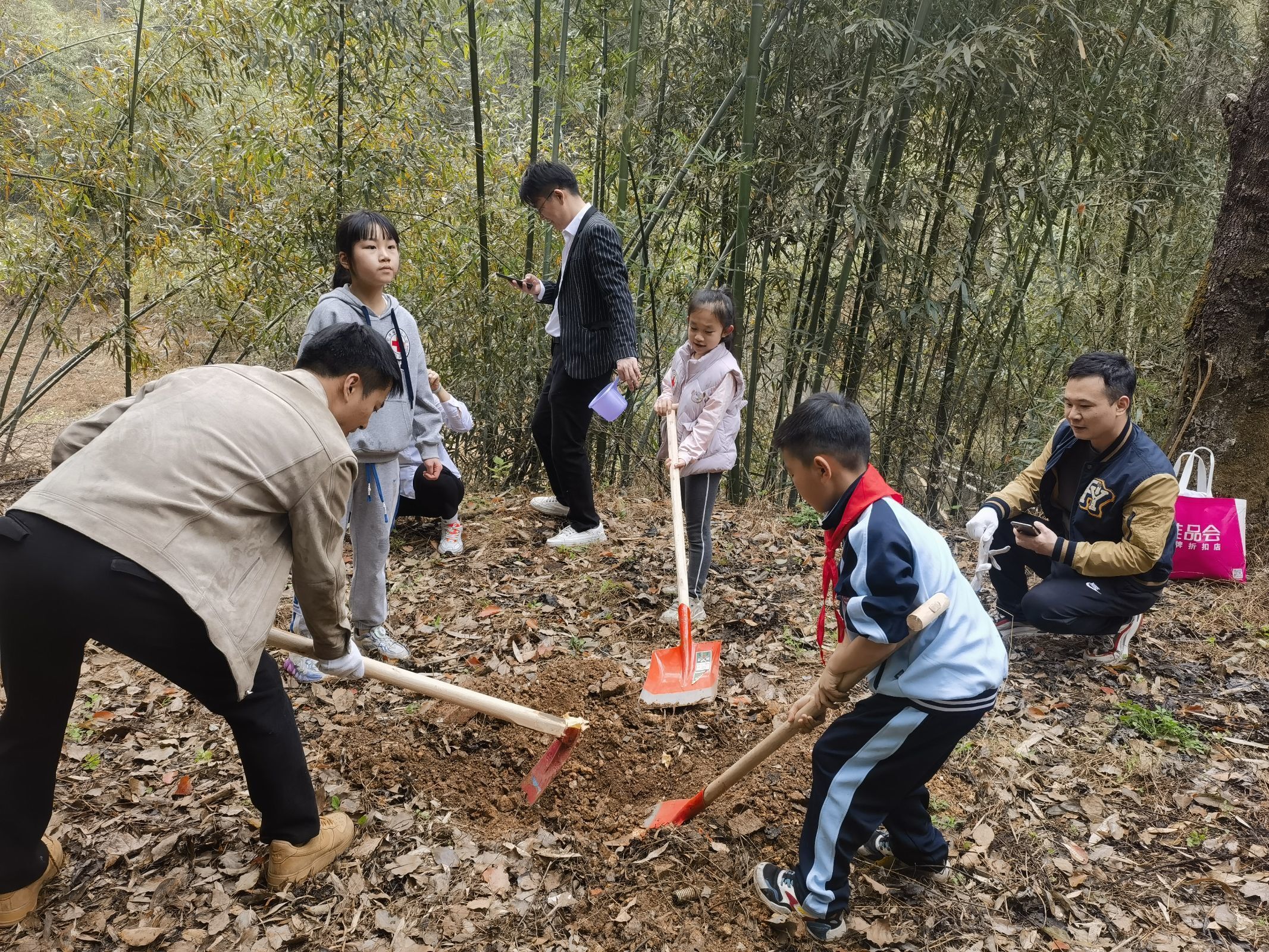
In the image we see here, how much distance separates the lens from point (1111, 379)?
312 centimetres

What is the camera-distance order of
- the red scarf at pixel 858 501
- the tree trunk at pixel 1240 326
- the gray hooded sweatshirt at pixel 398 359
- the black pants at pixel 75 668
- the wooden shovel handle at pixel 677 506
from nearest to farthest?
the black pants at pixel 75 668 < the red scarf at pixel 858 501 < the gray hooded sweatshirt at pixel 398 359 < the wooden shovel handle at pixel 677 506 < the tree trunk at pixel 1240 326

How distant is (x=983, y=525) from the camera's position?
124 inches

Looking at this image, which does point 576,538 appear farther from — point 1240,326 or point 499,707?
point 1240,326

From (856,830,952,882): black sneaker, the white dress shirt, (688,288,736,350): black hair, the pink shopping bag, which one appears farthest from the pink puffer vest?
the pink shopping bag

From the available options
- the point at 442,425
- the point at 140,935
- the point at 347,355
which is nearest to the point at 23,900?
the point at 140,935

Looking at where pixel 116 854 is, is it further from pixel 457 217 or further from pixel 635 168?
pixel 635 168

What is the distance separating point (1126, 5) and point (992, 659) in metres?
4.62

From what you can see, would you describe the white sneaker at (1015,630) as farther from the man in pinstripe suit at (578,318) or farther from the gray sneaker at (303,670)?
the gray sneaker at (303,670)

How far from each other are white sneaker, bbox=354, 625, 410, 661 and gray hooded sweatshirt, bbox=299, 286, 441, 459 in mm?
782

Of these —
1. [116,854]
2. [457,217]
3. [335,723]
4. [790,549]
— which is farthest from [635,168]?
[116,854]

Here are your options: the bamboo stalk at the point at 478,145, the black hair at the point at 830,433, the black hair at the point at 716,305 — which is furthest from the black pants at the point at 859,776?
the bamboo stalk at the point at 478,145

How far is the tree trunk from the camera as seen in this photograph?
158 inches

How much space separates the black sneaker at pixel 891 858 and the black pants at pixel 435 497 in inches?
102

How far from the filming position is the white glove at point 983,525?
3.00 metres
